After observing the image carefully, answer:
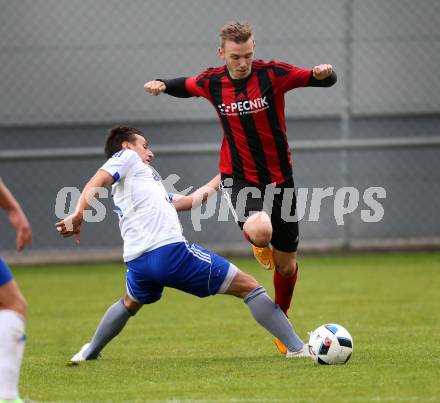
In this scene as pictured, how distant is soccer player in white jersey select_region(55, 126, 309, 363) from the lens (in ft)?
18.8

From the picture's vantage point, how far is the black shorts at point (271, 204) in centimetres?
637

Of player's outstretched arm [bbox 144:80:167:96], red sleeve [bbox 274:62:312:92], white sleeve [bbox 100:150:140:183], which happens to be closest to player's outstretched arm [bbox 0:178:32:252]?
white sleeve [bbox 100:150:140:183]

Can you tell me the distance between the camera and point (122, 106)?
470 inches

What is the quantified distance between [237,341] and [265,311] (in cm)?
95

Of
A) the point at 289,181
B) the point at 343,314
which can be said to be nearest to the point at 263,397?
the point at 289,181

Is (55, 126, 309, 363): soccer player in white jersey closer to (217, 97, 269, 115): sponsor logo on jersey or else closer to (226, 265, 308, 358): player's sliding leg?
(226, 265, 308, 358): player's sliding leg

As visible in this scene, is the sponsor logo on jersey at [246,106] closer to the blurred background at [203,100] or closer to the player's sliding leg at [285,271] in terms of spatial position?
the player's sliding leg at [285,271]

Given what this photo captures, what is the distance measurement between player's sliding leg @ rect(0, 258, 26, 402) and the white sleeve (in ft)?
5.05

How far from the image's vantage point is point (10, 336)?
4.14m

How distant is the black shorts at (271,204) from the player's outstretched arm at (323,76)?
694 millimetres

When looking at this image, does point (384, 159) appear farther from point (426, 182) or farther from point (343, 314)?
point (343, 314)

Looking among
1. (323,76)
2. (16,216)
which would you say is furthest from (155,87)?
(16,216)

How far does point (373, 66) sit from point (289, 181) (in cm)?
571

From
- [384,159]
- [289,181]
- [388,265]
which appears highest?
[289,181]
